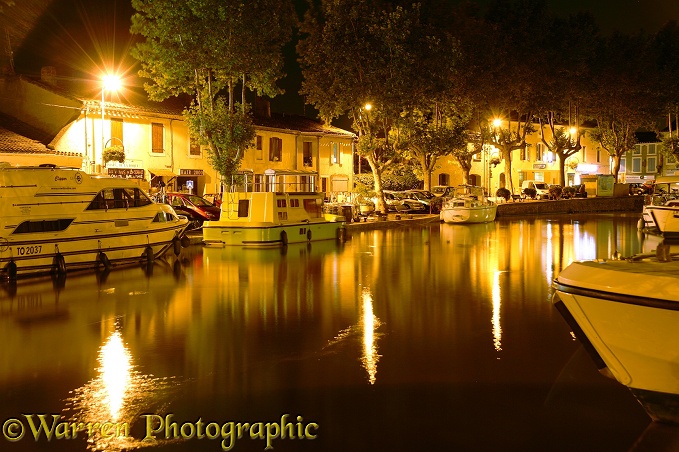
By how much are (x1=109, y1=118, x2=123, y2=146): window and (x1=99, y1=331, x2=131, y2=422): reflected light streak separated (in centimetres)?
2947

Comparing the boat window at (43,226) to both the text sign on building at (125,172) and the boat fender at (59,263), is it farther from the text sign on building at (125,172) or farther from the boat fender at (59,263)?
the text sign on building at (125,172)

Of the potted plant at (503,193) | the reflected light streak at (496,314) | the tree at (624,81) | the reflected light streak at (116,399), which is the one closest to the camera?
the reflected light streak at (116,399)

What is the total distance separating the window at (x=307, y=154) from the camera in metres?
51.4

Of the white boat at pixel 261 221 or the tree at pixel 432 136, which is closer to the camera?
the white boat at pixel 261 221

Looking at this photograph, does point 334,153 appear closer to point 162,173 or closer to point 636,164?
point 162,173

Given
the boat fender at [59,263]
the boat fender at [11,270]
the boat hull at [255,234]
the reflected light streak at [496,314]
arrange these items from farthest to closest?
1. the boat hull at [255,234]
2. the boat fender at [59,263]
3. the boat fender at [11,270]
4. the reflected light streak at [496,314]

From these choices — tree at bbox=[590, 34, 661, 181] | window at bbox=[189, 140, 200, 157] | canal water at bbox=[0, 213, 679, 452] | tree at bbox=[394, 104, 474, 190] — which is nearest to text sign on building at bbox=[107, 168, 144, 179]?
window at bbox=[189, 140, 200, 157]

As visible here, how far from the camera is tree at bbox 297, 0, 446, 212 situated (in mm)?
37844

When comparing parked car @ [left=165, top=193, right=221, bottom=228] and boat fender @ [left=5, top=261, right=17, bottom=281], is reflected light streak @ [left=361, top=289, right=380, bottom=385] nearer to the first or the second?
boat fender @ [left=5, top=261, right=17, bottom=281]

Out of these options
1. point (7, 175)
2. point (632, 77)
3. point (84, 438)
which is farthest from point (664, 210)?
point (632, 77)

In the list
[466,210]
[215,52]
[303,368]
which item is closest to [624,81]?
[466,210]

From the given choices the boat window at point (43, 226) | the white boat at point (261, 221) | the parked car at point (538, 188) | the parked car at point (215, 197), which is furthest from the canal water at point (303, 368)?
the parked car at point (538, 188)

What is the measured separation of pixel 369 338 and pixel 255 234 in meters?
14.7

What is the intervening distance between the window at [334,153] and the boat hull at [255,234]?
89.5 feet
